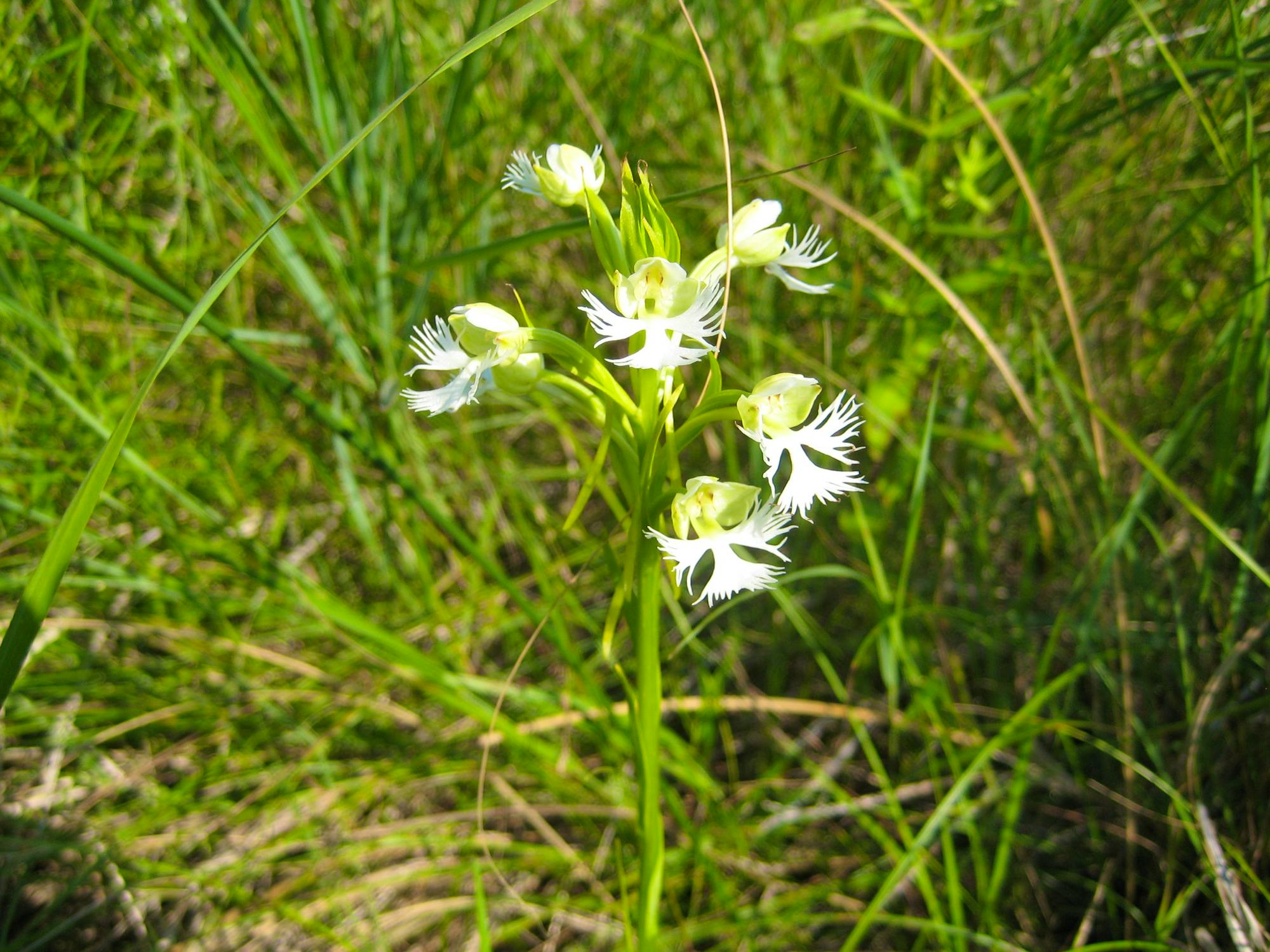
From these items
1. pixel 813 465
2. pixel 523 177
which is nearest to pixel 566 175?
pixel 523 177

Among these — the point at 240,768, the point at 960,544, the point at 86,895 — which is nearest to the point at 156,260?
the point at 240,768

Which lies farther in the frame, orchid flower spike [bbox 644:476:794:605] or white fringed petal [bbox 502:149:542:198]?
white fringed petal [bbox 502:149:542:198]

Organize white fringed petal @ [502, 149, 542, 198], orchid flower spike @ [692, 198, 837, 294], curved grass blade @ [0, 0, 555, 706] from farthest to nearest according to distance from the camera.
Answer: white fringed petal @ [502, 149, 542, 198]
orchid flower spike @ [692, 198, 837, 294]
curved grass blade @ [0, 0, 555, 706]

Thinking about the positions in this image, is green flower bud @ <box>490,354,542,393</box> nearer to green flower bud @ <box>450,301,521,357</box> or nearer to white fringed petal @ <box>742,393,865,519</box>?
green flower bud @ <box>450,301,521,357</box>

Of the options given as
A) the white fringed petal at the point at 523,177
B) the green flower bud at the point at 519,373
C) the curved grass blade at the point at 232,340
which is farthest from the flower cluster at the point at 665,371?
the curved grass blade at the point at 232,340

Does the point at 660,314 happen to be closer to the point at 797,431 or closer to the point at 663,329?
the point at 663,329

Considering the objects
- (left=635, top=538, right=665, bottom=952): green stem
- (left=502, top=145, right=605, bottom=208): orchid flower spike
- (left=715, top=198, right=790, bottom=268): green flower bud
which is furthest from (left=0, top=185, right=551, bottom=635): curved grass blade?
(left=715, top=198, right=790, bottom=268): green flower bud

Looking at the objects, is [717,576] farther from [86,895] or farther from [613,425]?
[86,895]

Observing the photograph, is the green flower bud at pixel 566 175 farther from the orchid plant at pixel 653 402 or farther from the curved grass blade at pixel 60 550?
the curved grass blade at pixel 60 550
